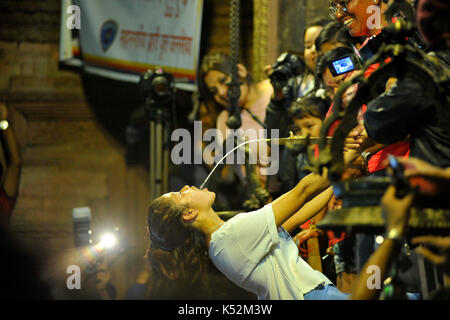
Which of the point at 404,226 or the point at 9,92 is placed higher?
the point at 9,92

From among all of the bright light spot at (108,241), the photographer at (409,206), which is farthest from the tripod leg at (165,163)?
the photographer at (409,206)

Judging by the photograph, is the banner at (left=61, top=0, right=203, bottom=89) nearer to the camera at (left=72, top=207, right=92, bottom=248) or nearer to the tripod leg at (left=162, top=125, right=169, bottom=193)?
the tripod leg at (left=162, top=125, right=169, bottom=193)

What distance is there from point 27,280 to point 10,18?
324 cm

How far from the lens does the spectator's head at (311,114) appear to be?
4535mm

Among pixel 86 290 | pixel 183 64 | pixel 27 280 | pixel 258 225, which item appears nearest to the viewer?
pixel 258 225

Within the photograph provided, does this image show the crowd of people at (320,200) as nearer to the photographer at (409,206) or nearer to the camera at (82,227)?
the photographer at (409,206)

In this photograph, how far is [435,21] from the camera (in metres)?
2.35

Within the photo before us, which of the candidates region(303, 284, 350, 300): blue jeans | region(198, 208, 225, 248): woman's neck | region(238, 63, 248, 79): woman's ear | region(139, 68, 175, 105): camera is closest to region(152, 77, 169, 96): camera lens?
region(139, 68, 175, 105): camera

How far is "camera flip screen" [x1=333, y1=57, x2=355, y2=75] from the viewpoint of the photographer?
4.02m

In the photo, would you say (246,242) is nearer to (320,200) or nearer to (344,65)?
(320,200)

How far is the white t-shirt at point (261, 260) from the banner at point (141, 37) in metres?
4.44
